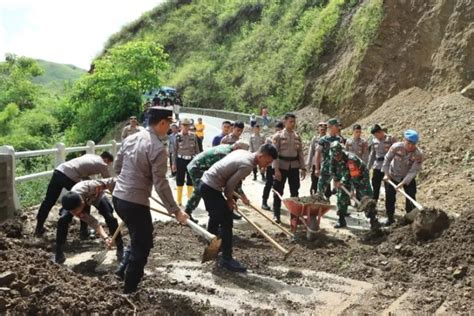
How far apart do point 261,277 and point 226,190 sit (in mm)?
1149

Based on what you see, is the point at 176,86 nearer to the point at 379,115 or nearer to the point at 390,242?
the point at 379,115

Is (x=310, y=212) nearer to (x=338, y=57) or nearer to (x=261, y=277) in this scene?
(x=261, y=277)

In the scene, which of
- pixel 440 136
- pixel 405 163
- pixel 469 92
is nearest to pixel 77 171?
pixel 405 163

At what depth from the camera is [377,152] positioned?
1033 cm

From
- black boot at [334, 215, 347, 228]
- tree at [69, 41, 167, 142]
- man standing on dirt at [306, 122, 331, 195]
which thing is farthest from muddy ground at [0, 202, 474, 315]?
tree at [69, 41, 167, 142]

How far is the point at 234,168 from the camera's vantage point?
260 inches

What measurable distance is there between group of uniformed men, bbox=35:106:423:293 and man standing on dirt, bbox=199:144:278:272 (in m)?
0.01

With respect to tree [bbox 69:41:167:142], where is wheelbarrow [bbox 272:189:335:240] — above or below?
below

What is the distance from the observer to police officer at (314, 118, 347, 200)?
9.59m

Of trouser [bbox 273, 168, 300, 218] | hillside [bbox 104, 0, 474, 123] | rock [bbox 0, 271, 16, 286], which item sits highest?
hillside [bbox 104, 0, 474, 123]

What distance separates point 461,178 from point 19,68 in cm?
4423

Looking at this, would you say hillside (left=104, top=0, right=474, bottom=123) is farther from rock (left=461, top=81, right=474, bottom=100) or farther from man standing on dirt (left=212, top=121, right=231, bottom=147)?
man standing on dirt (left=212, top=121, right=231, bottom=147)

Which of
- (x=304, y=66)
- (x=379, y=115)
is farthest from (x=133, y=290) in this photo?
(x=304, y=66)

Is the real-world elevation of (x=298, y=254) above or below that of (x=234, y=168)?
below
